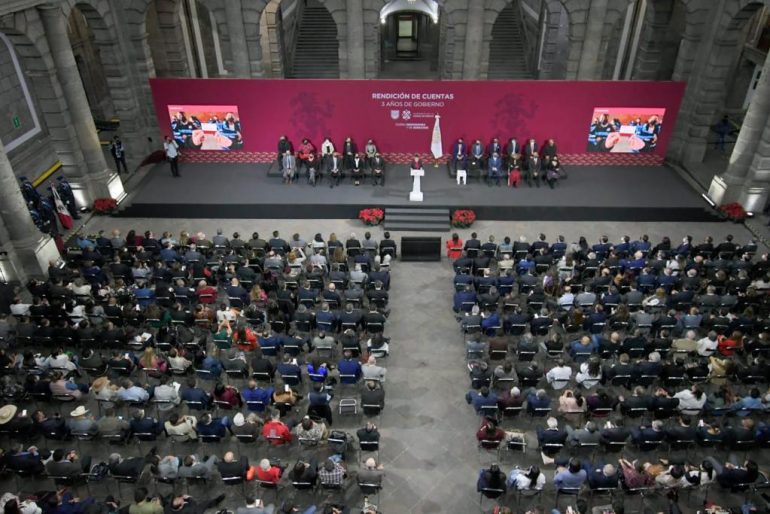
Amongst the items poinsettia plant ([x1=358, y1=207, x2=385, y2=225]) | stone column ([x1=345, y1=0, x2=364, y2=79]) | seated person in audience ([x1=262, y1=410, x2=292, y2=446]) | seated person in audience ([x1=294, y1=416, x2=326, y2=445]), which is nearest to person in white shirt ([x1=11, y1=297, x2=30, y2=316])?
seated person in audience ([x1=262, y1=410, x2=292, y2=446])

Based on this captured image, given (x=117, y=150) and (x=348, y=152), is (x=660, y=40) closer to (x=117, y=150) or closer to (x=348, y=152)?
(x=348, y=152)

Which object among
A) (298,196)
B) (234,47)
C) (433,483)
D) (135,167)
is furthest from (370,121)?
(433,483)

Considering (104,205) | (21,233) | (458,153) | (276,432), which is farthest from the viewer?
(458,153)

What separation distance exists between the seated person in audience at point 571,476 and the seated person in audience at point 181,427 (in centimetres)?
703

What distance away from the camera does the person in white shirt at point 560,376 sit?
532 inches

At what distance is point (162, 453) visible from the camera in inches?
504

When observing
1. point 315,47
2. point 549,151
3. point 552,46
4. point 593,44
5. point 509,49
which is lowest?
point 549,151

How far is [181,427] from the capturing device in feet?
40.2

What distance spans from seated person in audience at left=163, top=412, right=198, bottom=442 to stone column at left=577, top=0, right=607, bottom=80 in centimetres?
1921

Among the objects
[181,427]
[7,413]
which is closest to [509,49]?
Answer: [181,427]

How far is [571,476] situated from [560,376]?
2.91m

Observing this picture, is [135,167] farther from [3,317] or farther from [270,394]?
[270,394]

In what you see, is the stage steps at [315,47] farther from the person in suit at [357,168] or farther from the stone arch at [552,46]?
the stone arch at [552,46]

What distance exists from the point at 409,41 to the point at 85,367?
2556cm
